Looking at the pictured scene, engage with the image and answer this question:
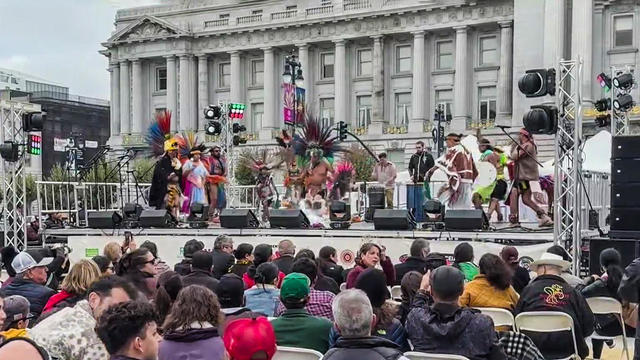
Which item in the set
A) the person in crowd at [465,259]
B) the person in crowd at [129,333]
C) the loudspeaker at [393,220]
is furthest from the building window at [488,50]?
the person in crowd at [129,333]

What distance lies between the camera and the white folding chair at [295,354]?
4.97 meters

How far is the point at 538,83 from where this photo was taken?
1179 centimetres

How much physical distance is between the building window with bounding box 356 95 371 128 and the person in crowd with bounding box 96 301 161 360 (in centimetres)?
6251

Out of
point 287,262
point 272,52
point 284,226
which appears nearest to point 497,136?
point 272,52

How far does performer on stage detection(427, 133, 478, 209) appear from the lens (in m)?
15.5

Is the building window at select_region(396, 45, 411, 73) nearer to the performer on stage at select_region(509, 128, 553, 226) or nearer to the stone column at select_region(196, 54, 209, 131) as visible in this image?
the stone column at select_region(196, 54, 209, 131)

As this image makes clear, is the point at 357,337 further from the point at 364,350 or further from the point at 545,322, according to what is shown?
the point at 545,322

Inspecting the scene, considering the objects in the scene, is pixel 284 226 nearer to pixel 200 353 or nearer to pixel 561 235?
pixel 561 235

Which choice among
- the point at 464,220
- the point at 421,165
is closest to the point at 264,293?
the point at 464,220

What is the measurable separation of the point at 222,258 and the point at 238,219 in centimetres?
727

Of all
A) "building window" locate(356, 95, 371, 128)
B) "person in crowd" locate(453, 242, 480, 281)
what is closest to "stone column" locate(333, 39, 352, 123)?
"building window" locate(356, 95, 371, 128)

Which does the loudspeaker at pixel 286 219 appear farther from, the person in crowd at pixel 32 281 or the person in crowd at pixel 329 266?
the person in crowd at pixel 32 281

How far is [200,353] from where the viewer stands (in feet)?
14.8

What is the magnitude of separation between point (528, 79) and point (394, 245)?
418 centimetres
